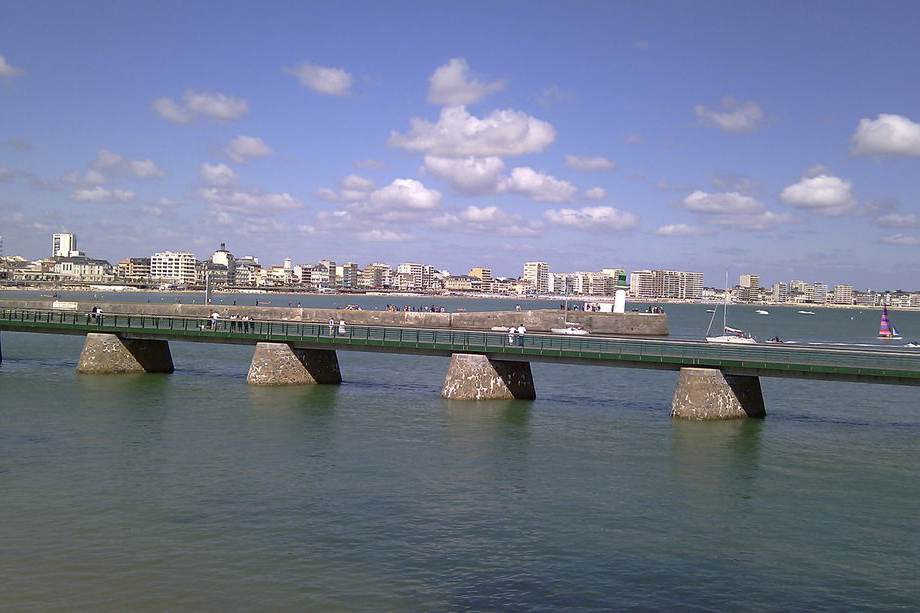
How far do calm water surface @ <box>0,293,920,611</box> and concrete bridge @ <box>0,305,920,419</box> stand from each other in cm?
156

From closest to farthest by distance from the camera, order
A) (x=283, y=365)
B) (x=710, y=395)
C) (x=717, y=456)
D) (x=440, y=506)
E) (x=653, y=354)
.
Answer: (x=440, y=506), (x=717, y=456), (x=710, y=395), (x=653, y=354), (x=283, y=365)

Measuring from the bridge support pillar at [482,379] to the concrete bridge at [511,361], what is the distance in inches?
1.8

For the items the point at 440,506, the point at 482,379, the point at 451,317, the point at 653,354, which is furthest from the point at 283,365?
the point at 451,317

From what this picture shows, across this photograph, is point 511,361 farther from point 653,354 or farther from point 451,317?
point 451,317

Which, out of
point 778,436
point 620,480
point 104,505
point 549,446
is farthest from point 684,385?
point 104,505

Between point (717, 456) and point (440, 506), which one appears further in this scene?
point (717, 456)

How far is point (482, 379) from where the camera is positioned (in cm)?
3950

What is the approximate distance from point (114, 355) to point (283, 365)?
421 inches

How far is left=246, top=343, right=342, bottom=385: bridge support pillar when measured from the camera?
43.0m

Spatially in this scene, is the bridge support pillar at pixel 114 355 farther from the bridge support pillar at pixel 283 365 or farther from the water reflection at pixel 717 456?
the water reflection at pixel 717 456

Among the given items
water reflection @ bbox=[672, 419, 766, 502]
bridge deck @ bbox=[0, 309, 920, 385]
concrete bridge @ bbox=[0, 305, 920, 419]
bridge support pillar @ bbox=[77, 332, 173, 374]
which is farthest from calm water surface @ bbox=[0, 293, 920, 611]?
bridge support pillar @ bbox=[77, 332, 173, 374]

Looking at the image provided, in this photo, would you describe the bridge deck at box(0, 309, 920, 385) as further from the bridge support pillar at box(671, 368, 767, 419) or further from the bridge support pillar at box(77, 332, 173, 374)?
the bridge support pillar at box(77, 332, 173, 374)

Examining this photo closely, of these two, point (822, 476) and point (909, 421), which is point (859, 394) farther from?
point (822, 476)

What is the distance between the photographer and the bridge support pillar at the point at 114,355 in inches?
1832
